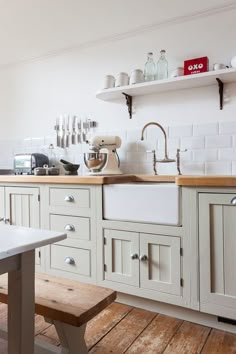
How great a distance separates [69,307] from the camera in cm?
111

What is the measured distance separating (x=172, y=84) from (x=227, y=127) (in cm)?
54

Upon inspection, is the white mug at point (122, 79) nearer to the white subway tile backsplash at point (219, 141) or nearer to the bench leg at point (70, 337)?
the white subway tile backsplash at point (219, 141)

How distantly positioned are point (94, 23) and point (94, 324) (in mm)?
2410

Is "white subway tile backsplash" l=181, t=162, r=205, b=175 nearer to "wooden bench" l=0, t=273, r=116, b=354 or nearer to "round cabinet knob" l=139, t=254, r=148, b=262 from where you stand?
"round cabinet knob" l=139, t=254, r=148, b=262

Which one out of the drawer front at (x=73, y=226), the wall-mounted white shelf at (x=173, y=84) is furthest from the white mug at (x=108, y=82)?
the drawer front at (x=73, y=226)

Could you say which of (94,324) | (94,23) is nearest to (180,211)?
(94,324)

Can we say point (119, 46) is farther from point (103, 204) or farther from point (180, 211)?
point (180, 211)

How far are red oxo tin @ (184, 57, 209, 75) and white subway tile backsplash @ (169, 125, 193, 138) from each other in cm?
42

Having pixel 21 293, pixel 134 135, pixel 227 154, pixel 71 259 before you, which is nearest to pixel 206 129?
pixel 227 154

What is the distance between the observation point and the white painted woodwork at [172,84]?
2082mm

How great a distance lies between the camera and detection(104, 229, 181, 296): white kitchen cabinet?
1.75 meters

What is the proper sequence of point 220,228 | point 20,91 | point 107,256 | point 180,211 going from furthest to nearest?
1. point 20,91
2. point 107,256
3. point 180,211
4. point 220,228

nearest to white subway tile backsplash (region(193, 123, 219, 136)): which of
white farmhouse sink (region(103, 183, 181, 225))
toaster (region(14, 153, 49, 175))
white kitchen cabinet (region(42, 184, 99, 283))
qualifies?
white farmhouse sink (region(103, 183, 181, 225))

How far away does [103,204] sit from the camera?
202cm
